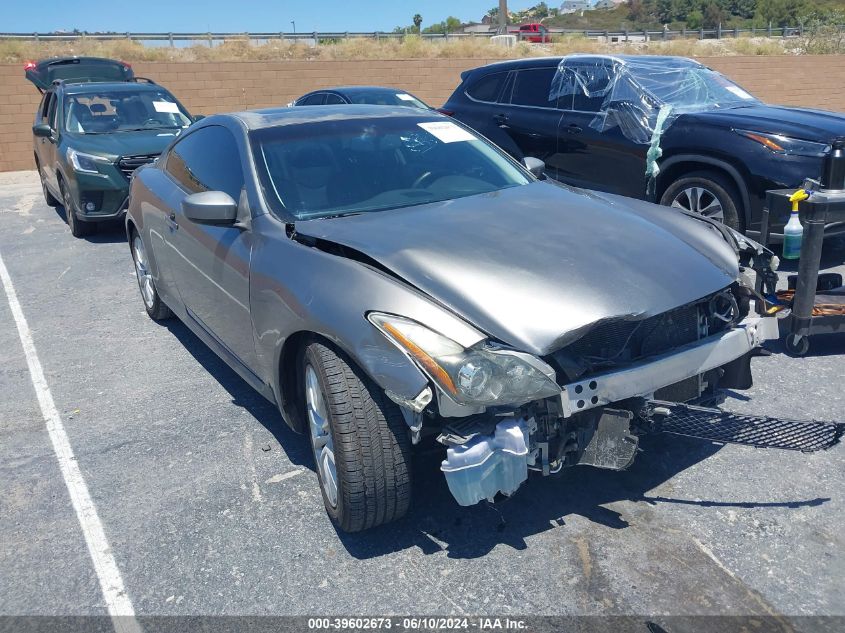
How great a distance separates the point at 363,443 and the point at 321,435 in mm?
421

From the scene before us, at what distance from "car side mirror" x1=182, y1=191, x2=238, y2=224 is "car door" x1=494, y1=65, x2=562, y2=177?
4880 mm

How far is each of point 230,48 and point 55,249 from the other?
25031 mm

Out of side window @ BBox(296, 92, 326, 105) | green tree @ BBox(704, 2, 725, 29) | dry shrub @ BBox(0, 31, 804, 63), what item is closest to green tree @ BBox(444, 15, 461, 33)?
green tree @ BBox(704, 2, 725, 29)

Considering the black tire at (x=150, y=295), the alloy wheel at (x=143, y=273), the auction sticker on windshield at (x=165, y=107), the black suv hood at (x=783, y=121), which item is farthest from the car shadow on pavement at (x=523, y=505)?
the auction sticker on windshield at (x=165, y=107)

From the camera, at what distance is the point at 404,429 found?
2.96m

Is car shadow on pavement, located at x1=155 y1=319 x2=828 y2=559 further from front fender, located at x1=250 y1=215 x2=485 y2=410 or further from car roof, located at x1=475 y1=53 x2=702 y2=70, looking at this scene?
car roof, located at x1=475 y1=53 x2=702 y2=70

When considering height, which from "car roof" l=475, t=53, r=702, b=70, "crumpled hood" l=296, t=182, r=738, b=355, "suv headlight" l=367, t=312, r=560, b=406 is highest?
"car roof" l=475, t=53, r=702, b=70

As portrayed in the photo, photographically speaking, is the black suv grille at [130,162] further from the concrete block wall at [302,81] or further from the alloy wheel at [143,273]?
the concrete block wall at [302,81]

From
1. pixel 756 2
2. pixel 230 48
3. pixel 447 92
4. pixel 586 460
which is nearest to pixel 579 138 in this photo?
pixel 586 460

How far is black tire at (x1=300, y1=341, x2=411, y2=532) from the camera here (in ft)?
9.56

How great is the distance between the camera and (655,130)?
7156mm

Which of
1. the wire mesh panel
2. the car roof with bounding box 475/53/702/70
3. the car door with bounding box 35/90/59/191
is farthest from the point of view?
the car door with bounding box 35/90/59/191

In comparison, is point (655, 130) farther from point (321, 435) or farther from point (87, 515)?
point (87, 515)

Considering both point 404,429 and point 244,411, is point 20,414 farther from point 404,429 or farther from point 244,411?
Result: point 404,429
